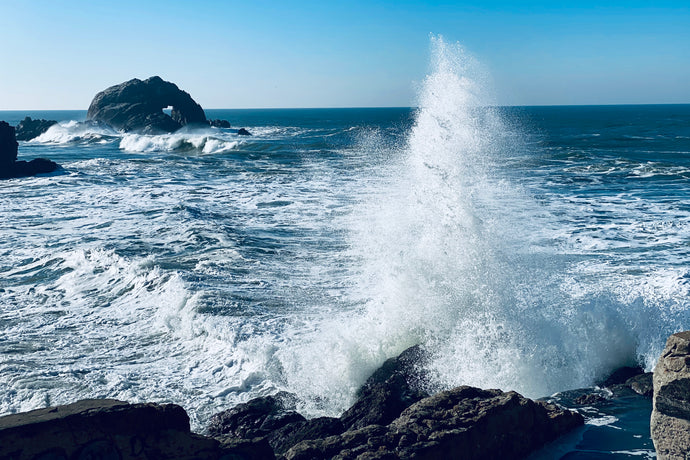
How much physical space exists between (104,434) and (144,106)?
238ft

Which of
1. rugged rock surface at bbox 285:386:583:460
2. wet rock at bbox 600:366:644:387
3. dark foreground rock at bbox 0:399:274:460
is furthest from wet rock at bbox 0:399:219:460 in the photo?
wet rock at bbox 600:366:644:387

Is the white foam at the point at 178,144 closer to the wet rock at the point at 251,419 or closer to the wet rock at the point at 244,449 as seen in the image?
the wet rock at the point at 251,419

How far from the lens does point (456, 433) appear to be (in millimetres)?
4762

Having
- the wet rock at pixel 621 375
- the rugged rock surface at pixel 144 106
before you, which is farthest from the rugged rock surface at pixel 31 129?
the wet rock at pixel 621 375

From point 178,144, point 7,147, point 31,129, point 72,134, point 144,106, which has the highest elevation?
point 144,106

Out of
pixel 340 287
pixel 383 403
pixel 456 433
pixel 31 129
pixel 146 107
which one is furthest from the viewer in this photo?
pixel 146 107

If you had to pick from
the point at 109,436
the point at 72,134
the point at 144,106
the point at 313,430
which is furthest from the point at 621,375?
the point at 144,106

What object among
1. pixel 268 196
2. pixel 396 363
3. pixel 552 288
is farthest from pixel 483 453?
pixel 268 196

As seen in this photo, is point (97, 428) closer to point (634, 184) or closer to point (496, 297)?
point (496, 297)

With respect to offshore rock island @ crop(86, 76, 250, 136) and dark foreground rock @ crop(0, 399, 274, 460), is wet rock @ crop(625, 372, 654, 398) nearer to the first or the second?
dark foreground rock @ crop(0, 399, 274, 460)

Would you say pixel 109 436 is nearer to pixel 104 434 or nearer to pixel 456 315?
pixel 104 434

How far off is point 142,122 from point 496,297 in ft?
217

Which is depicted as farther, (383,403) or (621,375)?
(621,375)

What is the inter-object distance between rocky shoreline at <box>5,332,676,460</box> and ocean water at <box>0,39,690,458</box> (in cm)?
80
